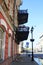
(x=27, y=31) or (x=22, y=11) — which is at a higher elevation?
(x=22, y=11)

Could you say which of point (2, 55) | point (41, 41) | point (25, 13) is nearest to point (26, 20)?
point (25, 13)

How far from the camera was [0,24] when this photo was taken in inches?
499

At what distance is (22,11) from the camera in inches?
1173

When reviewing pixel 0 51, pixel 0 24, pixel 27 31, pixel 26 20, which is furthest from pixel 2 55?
pixel 26 20

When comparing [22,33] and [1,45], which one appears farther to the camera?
[22,33]

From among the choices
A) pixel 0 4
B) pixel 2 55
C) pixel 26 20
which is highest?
pixel 26 20

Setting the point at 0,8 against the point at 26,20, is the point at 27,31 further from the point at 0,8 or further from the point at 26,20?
the point at 0,8

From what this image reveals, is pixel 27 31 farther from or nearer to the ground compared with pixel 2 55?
farther from the ground

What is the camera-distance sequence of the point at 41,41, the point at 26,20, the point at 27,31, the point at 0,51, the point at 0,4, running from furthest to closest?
the point at 41,41 → the point at 26,20 → the point at 27,31 → the point at 0,51 → the point at 0,4

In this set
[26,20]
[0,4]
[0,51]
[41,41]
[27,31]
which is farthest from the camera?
[41,41]

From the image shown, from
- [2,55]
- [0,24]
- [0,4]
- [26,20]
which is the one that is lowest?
[2,55]

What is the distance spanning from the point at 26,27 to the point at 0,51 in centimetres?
1566

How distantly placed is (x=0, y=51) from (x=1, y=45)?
441 millimetres

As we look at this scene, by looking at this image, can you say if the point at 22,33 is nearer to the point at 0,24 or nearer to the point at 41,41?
the point at 0,24
